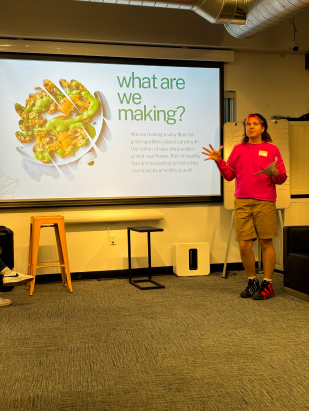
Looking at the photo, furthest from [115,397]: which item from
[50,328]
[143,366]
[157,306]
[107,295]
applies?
[107,295]

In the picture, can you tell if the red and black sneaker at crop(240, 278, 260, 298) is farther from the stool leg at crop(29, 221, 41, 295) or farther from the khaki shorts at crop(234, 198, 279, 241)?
the stool leg at crop(29, 221, 41, 295)

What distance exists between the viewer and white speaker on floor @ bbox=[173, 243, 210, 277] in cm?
484

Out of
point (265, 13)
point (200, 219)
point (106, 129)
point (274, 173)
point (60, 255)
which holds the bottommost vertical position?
point (60, 255)

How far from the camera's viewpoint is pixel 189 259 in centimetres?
493

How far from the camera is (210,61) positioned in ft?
16.5

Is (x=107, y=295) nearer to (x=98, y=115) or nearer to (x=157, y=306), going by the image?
(x=157, y=306)

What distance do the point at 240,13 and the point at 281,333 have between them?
2865mm

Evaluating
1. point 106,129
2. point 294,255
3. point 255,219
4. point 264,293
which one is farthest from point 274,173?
point 106,129

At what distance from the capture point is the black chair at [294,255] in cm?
376

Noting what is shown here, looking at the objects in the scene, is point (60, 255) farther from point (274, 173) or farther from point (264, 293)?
point (274, 173)

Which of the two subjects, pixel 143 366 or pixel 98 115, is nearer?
pixel 143 366

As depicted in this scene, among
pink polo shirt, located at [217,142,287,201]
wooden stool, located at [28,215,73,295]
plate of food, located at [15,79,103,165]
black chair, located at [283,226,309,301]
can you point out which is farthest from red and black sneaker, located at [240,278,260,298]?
plate of food, located at [15,79,103,165]

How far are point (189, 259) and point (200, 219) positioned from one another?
48cm

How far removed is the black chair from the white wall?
108 centimetres
